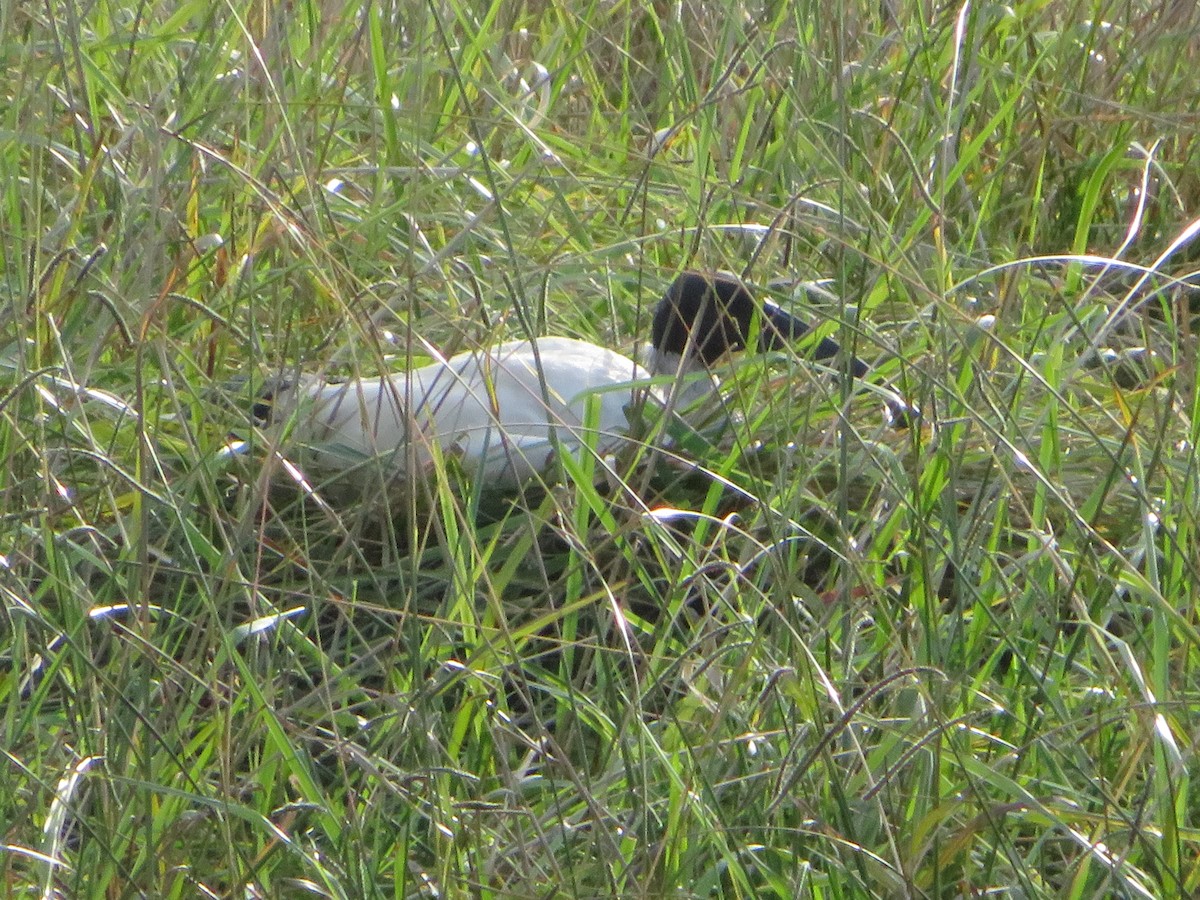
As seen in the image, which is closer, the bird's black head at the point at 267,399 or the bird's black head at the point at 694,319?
the bird's black head at the point at 267,399

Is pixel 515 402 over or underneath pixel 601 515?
underneath

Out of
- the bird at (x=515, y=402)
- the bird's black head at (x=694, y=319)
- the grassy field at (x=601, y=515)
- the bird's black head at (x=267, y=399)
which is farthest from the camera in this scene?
the bird's black head at (x=694, y=319)

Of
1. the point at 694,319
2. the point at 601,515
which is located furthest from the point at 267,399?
the point at 601,515

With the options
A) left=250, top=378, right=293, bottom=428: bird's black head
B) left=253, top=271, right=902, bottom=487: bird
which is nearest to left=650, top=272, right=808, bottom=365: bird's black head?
left=253, top=271, right=902, bottom=487: bird

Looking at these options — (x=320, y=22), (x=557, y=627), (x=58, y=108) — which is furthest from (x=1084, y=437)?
(x=58, y=108)

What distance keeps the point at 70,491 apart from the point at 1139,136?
1.50 m

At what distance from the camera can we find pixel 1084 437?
1.67 metres

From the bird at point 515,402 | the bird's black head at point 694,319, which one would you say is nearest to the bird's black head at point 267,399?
the bird at point 515,402

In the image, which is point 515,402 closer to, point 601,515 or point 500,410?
point 500,410

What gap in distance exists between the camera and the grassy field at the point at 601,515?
1037 millimetres

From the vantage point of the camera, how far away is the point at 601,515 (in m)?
1.28

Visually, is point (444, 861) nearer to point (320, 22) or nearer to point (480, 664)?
point (480, 664)

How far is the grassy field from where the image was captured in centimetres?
104

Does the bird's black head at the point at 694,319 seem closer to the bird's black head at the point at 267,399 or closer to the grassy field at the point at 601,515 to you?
the grassy field at the point at 601,515
